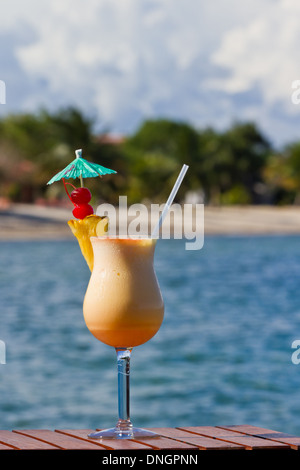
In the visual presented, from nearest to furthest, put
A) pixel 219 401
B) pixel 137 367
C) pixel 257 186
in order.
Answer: pixel 219 401, pixel 137 367, pixel 257 186

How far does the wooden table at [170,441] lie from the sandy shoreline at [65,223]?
33.2 meters

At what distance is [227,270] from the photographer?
29547 millimetres

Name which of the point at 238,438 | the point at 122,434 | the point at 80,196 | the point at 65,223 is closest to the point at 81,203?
the point at 80,196

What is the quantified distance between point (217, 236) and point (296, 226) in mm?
5353

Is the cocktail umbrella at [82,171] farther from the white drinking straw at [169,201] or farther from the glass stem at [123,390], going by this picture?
the glass stem at [123,390]

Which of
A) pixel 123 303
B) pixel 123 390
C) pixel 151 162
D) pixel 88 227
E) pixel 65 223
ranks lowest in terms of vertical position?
pixel 123 390

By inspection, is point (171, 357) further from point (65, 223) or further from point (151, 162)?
point (151, 162)

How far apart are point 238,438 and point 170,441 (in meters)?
0.21

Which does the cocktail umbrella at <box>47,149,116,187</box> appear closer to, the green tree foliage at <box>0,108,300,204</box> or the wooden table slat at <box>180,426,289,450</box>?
the wooden table slat at <box>180,426,289,450</box>

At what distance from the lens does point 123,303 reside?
2529mm

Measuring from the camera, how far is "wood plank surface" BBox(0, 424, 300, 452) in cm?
243

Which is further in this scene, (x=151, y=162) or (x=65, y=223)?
(x=151, y=162)
